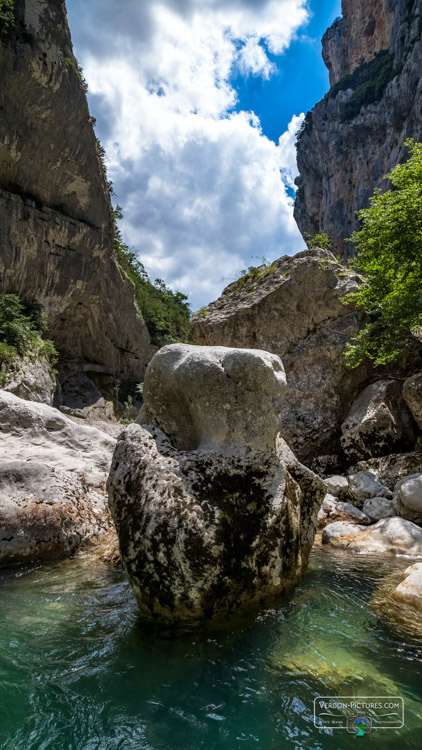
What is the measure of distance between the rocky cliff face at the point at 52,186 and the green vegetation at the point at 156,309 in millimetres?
5267

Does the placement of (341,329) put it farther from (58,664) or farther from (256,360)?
(58,664)

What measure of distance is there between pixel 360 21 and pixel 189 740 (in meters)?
80.3

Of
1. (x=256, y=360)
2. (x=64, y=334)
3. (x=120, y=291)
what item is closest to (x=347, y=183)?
(x=120, y=291)

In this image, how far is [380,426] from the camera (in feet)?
36.7

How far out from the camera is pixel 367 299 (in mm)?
12352

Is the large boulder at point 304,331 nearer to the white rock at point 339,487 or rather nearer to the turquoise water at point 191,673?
the white rock at point 339,487

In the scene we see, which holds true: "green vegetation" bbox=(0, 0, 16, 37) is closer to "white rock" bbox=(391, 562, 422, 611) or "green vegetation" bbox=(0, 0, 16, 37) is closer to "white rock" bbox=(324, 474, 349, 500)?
"white rock" bbox=(324, 474, 349, 500)

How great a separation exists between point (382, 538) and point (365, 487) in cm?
305

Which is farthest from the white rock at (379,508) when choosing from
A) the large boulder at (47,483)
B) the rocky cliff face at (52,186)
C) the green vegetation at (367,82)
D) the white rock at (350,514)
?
the green vegetation at (367,82)

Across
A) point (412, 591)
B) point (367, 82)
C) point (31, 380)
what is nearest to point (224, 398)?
point (412, 591)

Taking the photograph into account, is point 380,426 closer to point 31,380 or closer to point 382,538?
point 382,538

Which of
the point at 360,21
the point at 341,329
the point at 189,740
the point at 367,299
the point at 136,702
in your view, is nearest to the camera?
the point at 189,740

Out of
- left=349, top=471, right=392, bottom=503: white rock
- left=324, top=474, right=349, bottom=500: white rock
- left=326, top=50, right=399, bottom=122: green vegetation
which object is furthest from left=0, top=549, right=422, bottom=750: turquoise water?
left=326, top=50, right=399, bottom=122: green vegetation

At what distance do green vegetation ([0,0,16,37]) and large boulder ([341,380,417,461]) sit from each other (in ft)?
79.0
